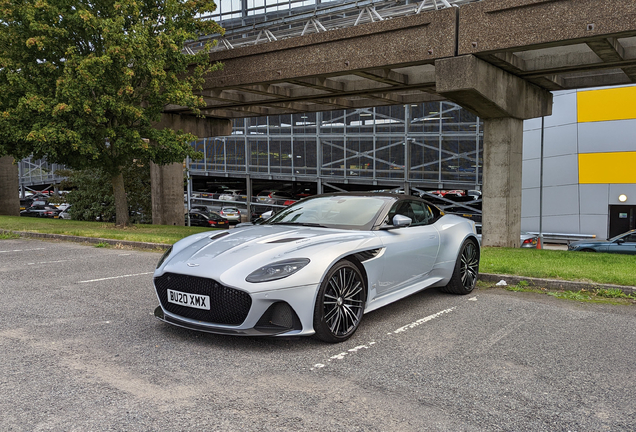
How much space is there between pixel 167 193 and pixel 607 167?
2208cm

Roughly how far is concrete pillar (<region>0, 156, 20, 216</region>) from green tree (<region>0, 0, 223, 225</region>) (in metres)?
17.4

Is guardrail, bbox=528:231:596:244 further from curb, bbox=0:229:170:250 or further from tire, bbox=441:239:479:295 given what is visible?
tire, bbox=441:239:479:295

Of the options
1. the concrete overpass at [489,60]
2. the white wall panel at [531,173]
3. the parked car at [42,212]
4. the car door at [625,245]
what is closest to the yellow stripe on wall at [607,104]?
the white wall panel at [531,173]

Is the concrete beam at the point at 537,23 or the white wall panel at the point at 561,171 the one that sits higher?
the concrete beam at the point at 537,23

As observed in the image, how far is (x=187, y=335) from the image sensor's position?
4.77 meters

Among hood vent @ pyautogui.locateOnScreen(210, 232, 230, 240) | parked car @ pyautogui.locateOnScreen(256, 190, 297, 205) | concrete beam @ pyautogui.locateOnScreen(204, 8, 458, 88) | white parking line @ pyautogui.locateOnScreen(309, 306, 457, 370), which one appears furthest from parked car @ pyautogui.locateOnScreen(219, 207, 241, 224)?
white parking line @ pyautogui.locateOnScreen(309, 306, 457, 370)

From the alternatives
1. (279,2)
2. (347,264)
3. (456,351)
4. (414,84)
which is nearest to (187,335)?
(347,264)

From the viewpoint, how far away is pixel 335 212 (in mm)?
5863

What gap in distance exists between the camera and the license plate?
14.4 ft

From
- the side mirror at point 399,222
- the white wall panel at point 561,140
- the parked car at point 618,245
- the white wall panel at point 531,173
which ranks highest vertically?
the white wall panel at point 561,140

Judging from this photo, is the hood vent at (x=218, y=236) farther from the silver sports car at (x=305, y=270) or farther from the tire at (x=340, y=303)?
the tire at (x=340, y=303)

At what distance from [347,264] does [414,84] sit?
12410 millimetres

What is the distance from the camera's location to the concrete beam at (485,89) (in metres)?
12.1

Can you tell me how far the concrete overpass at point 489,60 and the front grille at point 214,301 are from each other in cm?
935
